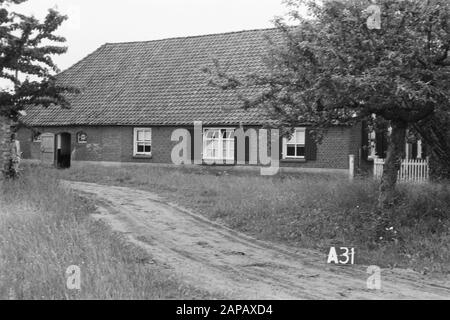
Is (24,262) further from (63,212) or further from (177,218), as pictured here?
(177,218)

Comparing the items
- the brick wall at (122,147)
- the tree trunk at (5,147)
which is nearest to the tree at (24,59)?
the tree trunk at (5,147)

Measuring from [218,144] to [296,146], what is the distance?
151 inches

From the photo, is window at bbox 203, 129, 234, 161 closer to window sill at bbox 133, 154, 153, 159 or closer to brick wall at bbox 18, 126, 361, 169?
brick wall at bbox 18, 126, 361, 169

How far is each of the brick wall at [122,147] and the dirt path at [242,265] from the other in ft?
34.4

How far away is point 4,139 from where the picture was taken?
19.6 metres

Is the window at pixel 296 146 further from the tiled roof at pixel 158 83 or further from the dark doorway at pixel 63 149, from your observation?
the dark doorway at pixel 63 149

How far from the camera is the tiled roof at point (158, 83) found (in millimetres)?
28453

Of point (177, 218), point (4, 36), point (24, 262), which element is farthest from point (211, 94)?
point (24, 262)

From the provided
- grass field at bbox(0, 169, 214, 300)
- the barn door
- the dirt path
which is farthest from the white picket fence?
the barn door

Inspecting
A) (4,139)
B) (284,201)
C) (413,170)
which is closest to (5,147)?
(4,139)

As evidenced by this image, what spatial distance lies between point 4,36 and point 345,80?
1251cm

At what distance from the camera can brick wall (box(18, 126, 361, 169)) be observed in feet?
82.2

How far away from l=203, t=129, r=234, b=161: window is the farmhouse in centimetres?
5

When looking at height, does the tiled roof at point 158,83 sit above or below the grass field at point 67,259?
above
